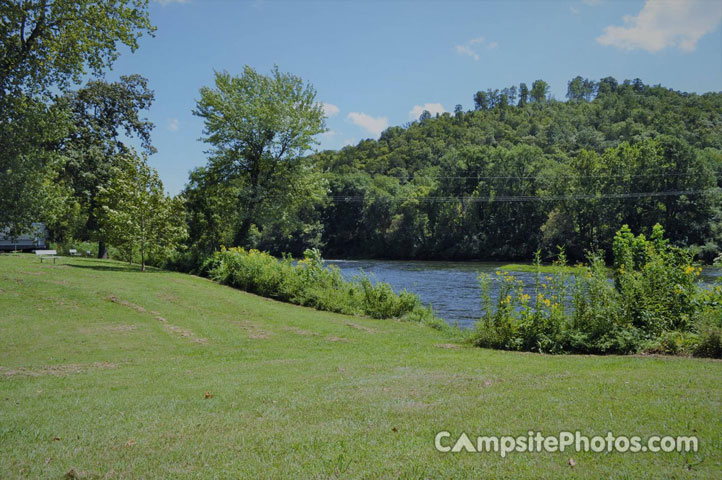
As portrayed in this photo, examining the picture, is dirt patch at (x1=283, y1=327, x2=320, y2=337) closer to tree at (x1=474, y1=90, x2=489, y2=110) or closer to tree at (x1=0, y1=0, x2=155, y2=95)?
tree at (x1=0, y1=0, x2=155, y2=95)

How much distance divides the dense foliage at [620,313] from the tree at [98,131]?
3215cm

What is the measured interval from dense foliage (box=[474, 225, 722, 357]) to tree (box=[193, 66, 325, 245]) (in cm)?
2377

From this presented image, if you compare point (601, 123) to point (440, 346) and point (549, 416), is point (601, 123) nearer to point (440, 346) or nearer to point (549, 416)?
point (440, 346)

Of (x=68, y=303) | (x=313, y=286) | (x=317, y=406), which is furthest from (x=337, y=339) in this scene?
(x=68, y=303)

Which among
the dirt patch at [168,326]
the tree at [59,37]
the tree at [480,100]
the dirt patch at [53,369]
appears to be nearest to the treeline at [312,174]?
the tree at [59,37]

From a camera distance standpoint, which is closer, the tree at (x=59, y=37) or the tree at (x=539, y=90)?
the tree at (x=59, y=37)

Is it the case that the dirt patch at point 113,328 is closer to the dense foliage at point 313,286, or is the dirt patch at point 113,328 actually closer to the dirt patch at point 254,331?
the dirt patch at point 254,331

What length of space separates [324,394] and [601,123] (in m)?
100

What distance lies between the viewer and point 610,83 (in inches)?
5984

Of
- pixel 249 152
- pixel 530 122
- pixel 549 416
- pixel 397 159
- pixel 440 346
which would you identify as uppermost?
pixel 530 122

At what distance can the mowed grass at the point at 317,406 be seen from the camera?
13.7ft

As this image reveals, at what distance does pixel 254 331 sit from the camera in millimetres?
14297

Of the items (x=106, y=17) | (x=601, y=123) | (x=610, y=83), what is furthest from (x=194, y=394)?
(x=610, y=83)

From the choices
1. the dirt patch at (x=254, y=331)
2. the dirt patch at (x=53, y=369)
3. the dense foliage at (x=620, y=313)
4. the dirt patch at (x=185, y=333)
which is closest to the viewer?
the dirt patch at (x=53, y=369)
